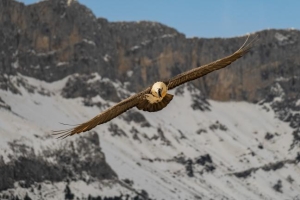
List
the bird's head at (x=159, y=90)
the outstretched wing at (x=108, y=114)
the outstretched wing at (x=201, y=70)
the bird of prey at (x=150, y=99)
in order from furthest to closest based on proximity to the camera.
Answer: the outstretched wing at (x=201, y=70), the outstretched wing at (x=108, y=114), the bird of prey at (x=150, y=99), the bird's head at (x=159, y=90)

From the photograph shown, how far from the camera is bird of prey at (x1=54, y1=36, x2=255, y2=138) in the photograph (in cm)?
2996

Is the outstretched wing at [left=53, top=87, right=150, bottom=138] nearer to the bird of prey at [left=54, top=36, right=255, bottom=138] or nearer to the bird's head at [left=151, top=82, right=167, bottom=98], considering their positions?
the bird of prey at [left=54, top=36, right=255, bottom=138]

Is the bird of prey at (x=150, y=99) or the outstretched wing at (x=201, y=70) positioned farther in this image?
→ the outstretched wing at (x=201, y=70)

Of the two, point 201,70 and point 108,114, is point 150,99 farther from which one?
point 201,70

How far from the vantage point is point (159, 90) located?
96.1ft

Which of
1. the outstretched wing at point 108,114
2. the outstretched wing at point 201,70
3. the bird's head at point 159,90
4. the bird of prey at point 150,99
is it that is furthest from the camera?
the outstretched wing at point 201,70

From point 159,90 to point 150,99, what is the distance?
1.18 meters

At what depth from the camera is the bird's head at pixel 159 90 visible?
2931cm

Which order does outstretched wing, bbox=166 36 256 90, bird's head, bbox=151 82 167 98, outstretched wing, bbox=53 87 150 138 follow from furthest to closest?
outstretched wing, bbox=166 36 256 90 → outstretched wing, bbox=53 87 150 138 → bird's head, bbox=151 82 167 98

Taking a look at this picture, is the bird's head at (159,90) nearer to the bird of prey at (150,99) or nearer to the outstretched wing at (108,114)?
the bird of prey at (150,99)

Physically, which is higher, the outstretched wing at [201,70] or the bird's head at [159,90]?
the outstretched wing at [201,70]

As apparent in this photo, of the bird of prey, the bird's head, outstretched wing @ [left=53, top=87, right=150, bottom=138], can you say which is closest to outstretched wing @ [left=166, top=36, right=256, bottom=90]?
the bird of prey

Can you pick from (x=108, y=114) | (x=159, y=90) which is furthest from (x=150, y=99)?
(x=108, y=114)

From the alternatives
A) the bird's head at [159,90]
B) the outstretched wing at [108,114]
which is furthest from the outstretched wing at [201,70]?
the bird's head at [159,90]
